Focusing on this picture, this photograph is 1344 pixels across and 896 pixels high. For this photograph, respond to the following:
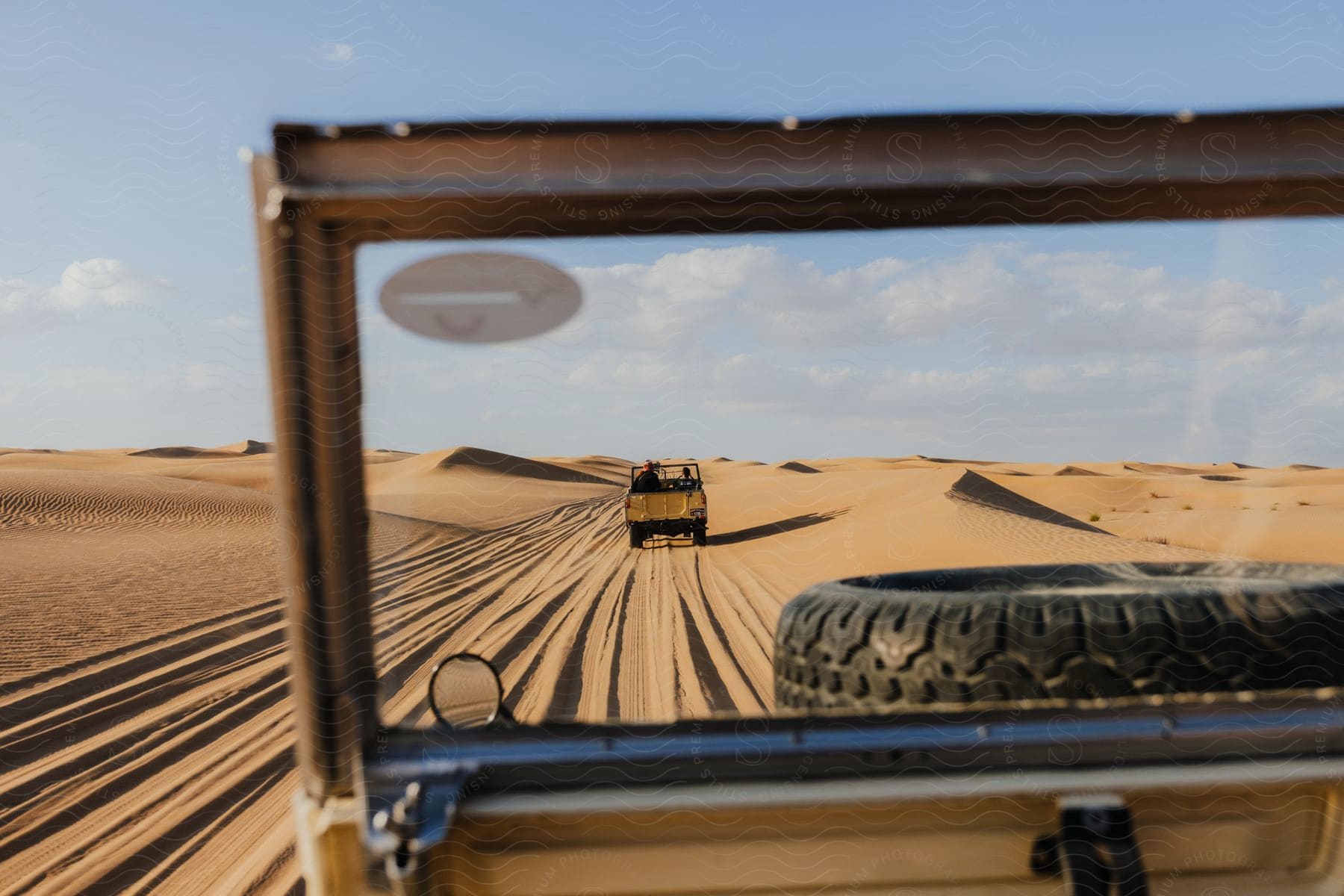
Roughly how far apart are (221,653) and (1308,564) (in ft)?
20.6

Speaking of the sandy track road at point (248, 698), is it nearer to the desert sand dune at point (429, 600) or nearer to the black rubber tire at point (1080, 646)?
the desert sand dune at point (429, 600)

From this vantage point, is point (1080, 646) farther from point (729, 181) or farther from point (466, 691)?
point (466, 691)

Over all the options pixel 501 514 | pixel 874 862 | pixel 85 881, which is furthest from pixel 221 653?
pixel 501 514

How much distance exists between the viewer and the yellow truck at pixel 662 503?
11.7 metres

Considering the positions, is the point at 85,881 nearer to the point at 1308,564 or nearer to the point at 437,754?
the point at 437,754

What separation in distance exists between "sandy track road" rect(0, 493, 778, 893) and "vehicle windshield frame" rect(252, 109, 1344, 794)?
542 millimetres

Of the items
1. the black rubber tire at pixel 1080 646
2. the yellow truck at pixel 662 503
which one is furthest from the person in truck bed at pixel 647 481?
the black rubber tire at pixel 1080 646

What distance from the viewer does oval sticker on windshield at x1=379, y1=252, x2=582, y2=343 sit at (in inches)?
49.9

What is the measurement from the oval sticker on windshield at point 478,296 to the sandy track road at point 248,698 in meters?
0.43

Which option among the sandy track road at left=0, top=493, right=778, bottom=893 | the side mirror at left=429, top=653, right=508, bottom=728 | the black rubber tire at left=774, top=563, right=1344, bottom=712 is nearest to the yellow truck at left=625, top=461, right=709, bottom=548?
the sandy track road at left=0, top=493, right=778, bottom=893

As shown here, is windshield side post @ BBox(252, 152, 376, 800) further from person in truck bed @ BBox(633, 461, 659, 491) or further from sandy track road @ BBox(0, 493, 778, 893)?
person in truck bed @ BBox(633, 461, 659, 491)

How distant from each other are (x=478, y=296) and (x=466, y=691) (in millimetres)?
785

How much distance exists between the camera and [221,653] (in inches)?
244

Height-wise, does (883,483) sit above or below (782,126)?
below
